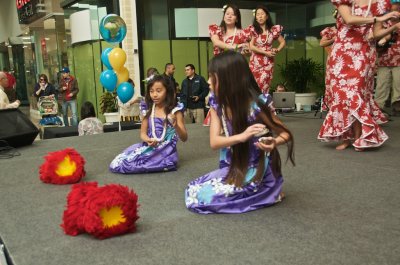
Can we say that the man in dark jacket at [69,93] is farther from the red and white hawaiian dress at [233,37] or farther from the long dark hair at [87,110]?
the red and white hawaiian dress at [233,37]

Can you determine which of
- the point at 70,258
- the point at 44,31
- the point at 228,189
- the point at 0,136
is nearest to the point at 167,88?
the point at 228,189

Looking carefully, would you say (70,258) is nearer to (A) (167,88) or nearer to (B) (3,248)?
(B) (3,248)

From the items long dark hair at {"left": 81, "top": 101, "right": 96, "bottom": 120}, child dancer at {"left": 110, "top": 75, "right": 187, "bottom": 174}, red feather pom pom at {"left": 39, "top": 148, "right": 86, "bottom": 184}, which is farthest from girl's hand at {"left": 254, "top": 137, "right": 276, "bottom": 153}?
long dark hair at {"left": 81, "top": 101, "right": 96, "bottom": 120}

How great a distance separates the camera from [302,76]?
35.0 ft

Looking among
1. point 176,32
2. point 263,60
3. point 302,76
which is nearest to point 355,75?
point 263,60

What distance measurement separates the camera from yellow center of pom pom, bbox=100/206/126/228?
1.95 meters

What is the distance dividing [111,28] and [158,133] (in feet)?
10.9

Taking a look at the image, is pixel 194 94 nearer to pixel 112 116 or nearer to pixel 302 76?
pixel 112 116

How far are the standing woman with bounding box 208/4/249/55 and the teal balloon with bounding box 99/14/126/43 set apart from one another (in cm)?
187

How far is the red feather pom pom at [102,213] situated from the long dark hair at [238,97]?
0.58 meters

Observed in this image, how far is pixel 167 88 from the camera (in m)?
3.29

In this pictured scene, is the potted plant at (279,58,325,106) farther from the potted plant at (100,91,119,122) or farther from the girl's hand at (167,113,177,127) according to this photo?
the girl's hand at (167,113,177,127)

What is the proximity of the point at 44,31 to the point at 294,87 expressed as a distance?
326 inches

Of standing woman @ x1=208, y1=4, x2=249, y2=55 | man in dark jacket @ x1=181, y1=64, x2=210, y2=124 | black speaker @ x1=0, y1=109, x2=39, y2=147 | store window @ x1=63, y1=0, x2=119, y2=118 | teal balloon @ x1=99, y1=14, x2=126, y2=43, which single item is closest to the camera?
black speaker @ x1=0, y1=109, x2=39, y2=147
